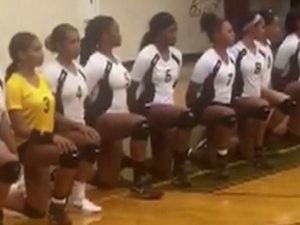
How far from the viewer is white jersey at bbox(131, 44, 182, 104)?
630 centimetres

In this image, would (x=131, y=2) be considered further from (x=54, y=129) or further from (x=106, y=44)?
(x=54, y=129)

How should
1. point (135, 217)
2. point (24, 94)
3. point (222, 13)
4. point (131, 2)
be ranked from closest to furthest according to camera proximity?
point (24, 94) → point (135, 217) → point (131, 2) → point (222, 13)

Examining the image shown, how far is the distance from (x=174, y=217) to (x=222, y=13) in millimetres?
3035

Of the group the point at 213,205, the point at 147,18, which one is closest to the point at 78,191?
the point at 213,205

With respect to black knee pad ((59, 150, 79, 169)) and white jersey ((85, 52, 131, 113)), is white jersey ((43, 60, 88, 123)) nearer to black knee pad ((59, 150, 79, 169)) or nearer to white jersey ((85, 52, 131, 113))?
white jersey ((85, 52, 131, 113))

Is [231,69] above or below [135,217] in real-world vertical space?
above

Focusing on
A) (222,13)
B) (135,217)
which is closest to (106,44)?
(135,217)

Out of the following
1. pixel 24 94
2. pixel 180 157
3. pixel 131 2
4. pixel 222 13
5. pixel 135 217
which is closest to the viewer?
pixel 24 94

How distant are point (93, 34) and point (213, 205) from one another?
1.29m

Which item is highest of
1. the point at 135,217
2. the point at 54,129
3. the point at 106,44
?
the point at 106,44

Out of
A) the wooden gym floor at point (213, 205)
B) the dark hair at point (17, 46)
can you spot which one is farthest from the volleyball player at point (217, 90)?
the dark hair at point (17, 46)

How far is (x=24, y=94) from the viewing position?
5.31 metres

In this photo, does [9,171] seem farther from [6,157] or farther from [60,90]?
[60,90]

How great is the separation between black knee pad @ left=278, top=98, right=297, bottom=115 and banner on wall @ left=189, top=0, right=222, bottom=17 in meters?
1.43
